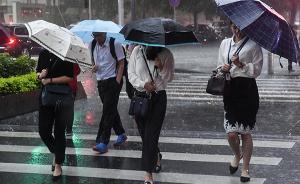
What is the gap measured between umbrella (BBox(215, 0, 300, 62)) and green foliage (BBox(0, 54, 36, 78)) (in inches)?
276

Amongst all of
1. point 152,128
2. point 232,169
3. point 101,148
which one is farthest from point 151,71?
point 101,148

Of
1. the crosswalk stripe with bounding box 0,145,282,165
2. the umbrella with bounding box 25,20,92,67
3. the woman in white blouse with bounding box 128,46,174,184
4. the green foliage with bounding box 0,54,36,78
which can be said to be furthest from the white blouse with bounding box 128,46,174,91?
the green foliage with bounding box 0,54,36,78

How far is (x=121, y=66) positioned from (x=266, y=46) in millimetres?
2537

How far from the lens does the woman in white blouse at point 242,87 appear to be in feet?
18.1

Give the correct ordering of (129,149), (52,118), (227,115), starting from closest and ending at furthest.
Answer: (227,115) < (52,118) < (129,149)

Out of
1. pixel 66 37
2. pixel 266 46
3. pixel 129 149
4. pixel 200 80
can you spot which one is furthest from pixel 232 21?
pixel 200 80

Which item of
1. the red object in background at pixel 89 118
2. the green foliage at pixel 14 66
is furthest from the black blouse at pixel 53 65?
the green foliage at pixel 14 66

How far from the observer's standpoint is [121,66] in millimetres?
7195

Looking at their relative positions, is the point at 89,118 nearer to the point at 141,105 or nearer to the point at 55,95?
the point at 55,95

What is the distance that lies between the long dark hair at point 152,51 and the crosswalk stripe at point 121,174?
1.44 metres

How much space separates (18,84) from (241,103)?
20.2 feet

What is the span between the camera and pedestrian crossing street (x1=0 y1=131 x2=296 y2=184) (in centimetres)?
618

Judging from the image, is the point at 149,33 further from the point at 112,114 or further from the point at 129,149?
the point at 129,149

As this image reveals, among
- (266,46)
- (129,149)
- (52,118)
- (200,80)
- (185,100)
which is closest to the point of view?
(266,46)
